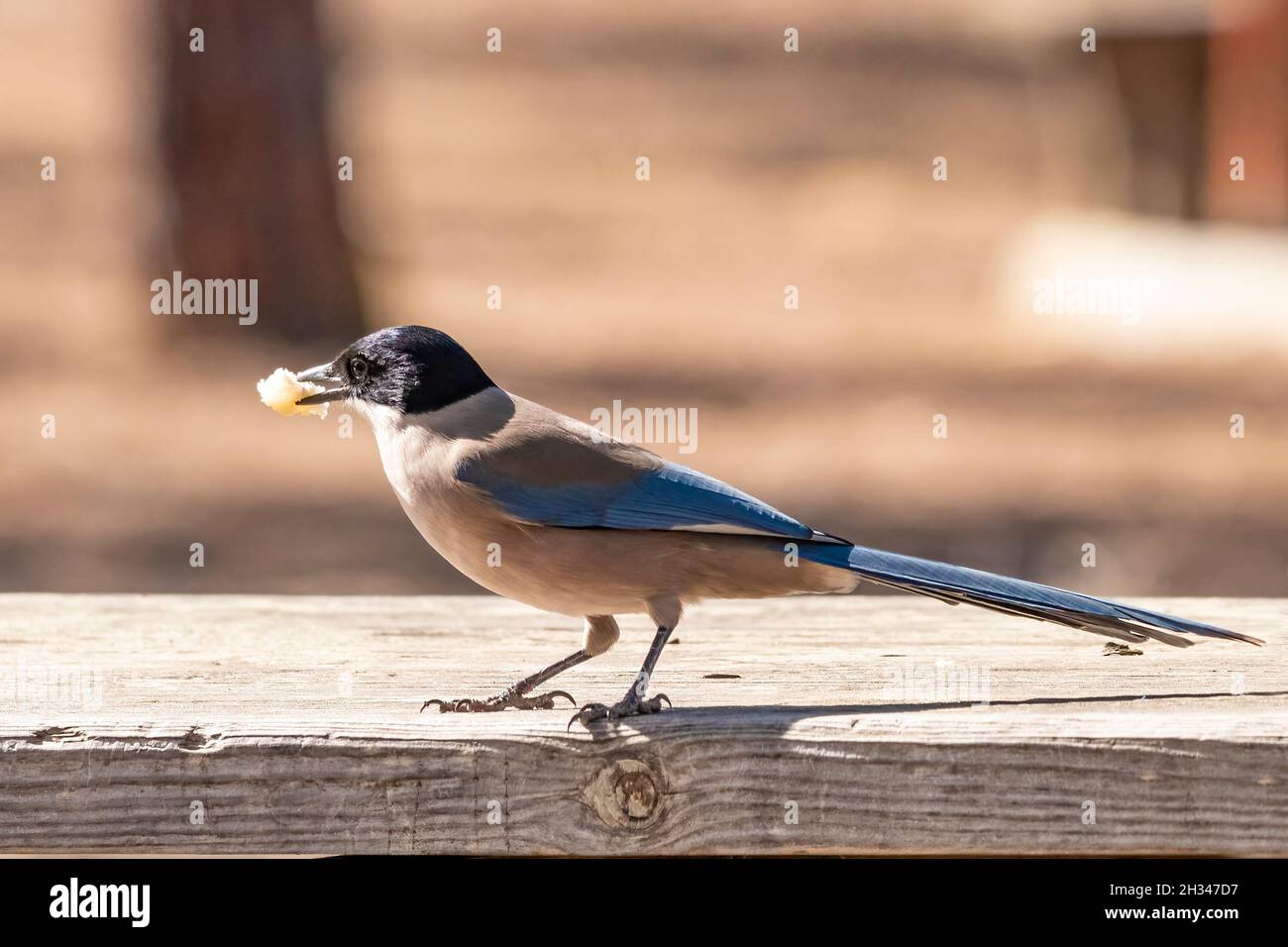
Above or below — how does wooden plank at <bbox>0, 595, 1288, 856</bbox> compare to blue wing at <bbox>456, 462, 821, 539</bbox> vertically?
below

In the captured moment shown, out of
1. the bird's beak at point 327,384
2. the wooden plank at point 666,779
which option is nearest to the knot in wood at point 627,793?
the wooden plank at point 666,779

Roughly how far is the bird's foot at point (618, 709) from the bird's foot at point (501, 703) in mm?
221

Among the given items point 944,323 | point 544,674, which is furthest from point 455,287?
point 544,674

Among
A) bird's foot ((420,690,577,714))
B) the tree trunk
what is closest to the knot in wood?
bird's foot ((420,690,577,714))

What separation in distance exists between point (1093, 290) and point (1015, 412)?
319 cm

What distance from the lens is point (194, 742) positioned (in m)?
3.03

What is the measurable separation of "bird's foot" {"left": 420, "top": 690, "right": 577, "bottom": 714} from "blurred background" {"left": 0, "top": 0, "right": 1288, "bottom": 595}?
588 centimetres

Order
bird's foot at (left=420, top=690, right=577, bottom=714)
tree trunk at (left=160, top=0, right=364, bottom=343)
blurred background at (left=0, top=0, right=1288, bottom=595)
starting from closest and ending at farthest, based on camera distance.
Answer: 1. bird's foot at (left=420, top=690, right=577, bottom=714)
2. blurred background at (left=0, top=0, right=1288, bottom=595)
3. tree trunk at (left=160, top=0, right=364, bottom=343)

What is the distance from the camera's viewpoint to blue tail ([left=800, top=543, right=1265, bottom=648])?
3.44 meters

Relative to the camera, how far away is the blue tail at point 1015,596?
3.44 meters

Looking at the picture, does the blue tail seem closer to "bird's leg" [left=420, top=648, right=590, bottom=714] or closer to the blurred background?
"bird's leg" [left=420, top=648, right=590, bottom=714]

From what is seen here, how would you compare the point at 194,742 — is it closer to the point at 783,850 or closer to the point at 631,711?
the point at 631,711

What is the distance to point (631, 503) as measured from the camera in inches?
147

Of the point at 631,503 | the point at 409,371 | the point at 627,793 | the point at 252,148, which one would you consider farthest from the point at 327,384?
the point at 252,148
